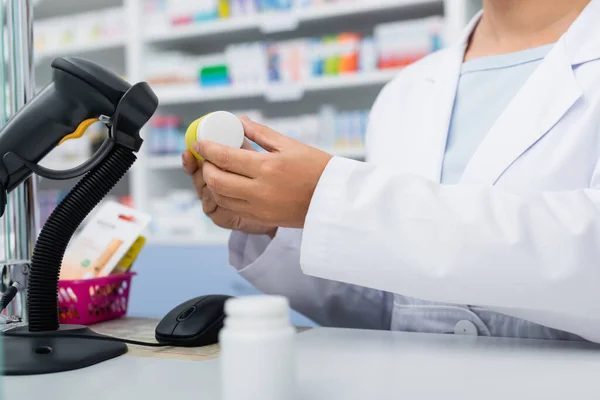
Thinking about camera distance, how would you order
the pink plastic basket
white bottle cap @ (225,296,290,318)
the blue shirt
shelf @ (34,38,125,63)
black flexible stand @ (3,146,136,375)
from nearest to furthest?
white bottle cap @ (225,296,290,318), black flexible stand @ (3,146,136,375), the pink plastic basket, the blue shirt, shelf @ (34,38,125,63)

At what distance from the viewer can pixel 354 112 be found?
118 inches

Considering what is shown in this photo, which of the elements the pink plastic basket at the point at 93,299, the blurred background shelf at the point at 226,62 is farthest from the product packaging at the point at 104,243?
the blurred background shelf at the point at 226,62

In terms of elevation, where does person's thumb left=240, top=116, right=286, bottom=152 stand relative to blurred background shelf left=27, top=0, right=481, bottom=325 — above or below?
below

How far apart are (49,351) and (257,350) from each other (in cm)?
34

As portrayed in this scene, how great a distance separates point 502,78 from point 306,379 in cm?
72

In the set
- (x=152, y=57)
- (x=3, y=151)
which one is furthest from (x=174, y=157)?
(x=3, y=151)

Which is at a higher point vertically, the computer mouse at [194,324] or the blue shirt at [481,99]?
the blue shirt at [481,99]

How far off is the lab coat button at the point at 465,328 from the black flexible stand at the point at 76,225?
467mm

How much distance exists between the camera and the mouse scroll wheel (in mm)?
799

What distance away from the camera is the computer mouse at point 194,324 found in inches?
30.3

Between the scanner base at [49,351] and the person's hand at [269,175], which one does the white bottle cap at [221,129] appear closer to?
the person's hand at [269,175]

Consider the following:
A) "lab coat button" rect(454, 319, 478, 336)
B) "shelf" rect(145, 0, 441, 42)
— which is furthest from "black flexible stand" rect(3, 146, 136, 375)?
"shelf" rect(145, 0, 441, 42)

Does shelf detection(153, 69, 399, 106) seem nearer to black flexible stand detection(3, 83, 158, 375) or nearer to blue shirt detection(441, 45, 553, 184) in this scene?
blue shirt detection(441, 45, 553, 184)

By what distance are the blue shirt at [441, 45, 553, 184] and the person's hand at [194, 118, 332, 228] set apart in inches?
15.8
